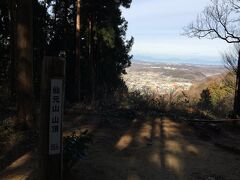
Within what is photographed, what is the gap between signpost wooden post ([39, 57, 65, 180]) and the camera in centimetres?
462

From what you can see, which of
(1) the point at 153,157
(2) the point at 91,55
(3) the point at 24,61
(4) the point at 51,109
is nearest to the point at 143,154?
(1) the point at 153,157

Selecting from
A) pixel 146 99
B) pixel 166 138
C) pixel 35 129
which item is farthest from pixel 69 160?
pixel 146 99

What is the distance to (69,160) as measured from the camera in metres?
6.59

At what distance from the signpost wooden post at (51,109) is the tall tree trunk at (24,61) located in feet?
18.0

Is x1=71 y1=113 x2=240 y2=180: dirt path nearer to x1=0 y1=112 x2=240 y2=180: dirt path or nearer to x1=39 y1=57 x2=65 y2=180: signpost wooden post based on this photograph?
x1=0 y1=112 x2=240 y2=180: dirt path

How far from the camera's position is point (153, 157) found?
9.25 metres

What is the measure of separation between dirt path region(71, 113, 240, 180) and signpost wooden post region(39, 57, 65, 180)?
2309 millimetres

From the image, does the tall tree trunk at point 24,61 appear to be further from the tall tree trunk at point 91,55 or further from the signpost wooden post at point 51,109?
the tall tree trunk at point 91,55

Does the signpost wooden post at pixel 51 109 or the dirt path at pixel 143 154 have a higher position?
the signpost wooden post at pixel 51 109

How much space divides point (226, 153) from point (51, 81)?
6903mm

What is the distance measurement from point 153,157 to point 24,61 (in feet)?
12.3

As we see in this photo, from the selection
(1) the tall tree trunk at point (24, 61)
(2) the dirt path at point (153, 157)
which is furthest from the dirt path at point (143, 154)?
(1) the tall tree trunk at point (24, 61)

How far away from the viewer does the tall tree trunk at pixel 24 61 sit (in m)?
9.90

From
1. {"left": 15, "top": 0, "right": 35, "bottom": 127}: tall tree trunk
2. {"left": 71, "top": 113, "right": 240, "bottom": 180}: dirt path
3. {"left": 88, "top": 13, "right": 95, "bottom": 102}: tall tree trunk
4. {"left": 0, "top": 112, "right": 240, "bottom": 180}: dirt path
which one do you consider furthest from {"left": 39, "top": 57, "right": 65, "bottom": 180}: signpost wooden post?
{"left": 88, "top": 13, "right": 95, "bottom": 102}: tall tree trunk
